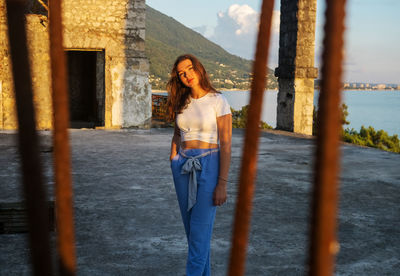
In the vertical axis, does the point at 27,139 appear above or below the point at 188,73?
below

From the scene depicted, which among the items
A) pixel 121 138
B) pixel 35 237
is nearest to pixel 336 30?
pixel 35 237

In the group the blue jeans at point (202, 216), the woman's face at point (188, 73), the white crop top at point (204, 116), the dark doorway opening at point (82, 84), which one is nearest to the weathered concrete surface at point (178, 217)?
the blue jeans at point (202, 216)

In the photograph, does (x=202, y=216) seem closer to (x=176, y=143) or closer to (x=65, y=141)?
(x=176, y=143)

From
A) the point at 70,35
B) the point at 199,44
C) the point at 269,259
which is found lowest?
the point at 269,259

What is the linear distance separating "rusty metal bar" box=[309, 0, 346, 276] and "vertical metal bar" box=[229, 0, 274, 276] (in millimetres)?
164

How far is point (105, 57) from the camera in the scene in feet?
37.0

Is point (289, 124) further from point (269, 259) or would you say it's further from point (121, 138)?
point (269, 259)

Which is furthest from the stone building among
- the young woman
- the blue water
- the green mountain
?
the green mountain

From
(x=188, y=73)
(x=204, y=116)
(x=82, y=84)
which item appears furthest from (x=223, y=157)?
(x=82, y=84)

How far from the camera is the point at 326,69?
54 centimetres

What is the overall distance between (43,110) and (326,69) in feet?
37.1

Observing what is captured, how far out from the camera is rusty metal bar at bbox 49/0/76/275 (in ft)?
2.04

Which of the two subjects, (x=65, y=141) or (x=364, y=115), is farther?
(x=364, y=115)

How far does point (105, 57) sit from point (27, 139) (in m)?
11.1
